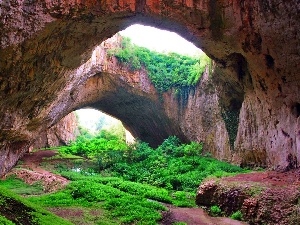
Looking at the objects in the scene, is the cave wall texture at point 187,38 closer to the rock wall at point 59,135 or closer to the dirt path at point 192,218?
the dirt path at point 192,218

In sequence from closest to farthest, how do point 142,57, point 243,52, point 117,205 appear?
1. point 117,205
2. point 243,52
3. point 142,57

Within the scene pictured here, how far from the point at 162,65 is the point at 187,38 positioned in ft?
31.2

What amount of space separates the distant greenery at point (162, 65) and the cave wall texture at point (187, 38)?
5.77m

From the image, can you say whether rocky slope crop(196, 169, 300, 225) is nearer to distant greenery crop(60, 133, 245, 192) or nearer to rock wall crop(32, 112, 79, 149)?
distant greenery crop(60, 133, 245, 192)

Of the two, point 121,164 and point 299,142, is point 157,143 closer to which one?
point 121,164

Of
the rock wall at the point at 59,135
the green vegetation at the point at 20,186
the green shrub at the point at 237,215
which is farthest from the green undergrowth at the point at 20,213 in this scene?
the rock wall at the point at 59,135

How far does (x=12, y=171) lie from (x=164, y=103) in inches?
378

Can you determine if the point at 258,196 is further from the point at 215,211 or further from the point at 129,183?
the point at 129,183

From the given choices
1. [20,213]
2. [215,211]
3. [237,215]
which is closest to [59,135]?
[215,211]

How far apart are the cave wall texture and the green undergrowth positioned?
357cm

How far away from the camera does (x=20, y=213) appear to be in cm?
505

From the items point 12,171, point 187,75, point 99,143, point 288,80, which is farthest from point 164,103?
point 288,80

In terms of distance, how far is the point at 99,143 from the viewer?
25.2 meters

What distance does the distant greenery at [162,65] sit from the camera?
734 inches
